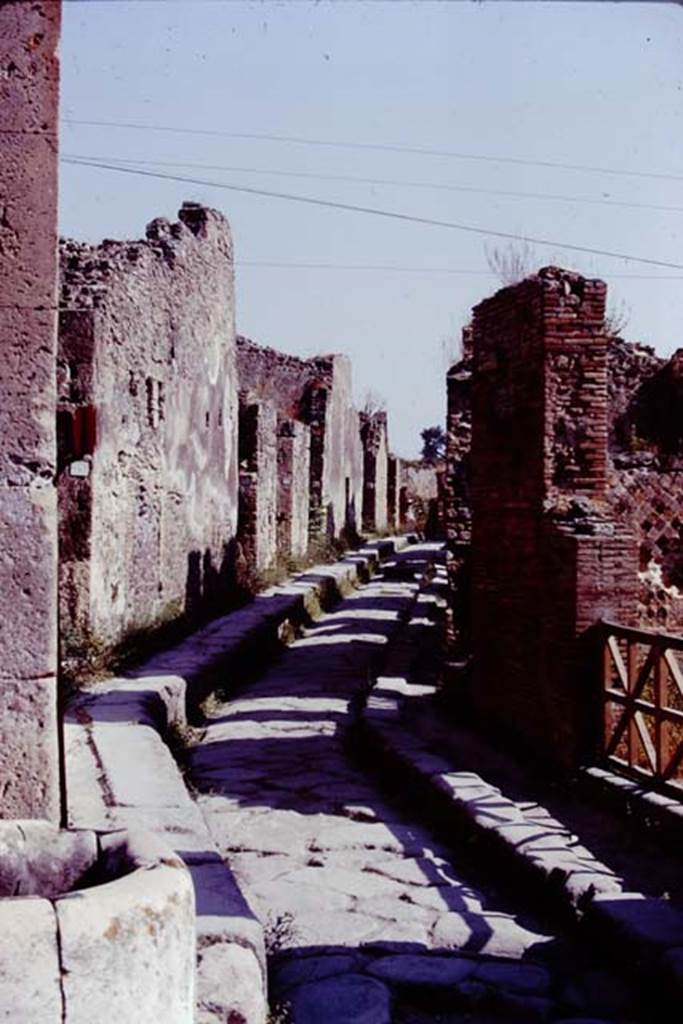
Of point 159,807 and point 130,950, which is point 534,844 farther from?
point 130,950

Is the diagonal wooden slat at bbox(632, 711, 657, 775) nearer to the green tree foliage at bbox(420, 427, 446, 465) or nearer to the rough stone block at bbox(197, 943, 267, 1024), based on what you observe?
the rough stone block at bbox(197, 943, 267, 1024)

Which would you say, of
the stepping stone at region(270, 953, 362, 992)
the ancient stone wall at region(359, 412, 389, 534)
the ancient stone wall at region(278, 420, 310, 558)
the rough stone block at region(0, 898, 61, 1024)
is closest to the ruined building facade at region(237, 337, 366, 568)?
the ancient stone wall at region(278, 420, 310, 558)

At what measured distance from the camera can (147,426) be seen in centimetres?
922

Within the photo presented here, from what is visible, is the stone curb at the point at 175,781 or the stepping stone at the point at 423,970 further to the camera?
the stepping stone at the point at 423,970

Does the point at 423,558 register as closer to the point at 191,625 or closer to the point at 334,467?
the point at 334,467

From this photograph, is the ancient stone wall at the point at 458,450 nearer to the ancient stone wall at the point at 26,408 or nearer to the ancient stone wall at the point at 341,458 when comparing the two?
the ancient stone wall at the point at 26,408

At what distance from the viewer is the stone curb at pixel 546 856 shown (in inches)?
141

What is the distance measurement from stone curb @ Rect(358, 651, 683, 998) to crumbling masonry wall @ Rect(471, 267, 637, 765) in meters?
0.64

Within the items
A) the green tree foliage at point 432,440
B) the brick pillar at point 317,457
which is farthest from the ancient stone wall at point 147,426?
the green tree foliage at point 432,440

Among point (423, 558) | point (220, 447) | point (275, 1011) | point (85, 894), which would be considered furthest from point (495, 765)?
point (423, 558)

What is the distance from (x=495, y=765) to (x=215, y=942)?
3.41 m

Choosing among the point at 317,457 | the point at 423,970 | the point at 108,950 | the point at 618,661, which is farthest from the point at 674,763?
the point at 317,457

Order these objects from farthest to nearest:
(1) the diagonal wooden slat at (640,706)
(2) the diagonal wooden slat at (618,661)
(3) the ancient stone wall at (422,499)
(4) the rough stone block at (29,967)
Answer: (3) the ancient stone wall at (422,499) < (2) the diagonal wooden slat at (618,661) < (1) the diagonal wooden slat at (640,706) < (4) the rough stone block at (29,967)

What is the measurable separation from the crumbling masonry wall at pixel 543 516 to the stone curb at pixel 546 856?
643mm
